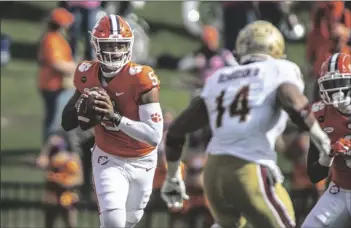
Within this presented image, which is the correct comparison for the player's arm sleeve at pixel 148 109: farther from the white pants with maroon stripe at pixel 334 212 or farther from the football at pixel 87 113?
the white pants with maroon stripe at pixel 334 212

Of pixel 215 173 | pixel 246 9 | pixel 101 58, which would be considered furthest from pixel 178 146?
pixel 246 9

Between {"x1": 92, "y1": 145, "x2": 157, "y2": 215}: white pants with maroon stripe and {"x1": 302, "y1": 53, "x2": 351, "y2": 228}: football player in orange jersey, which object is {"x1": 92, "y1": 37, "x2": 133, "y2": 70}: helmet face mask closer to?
{"x1": 92, "y1": 145, "x2": 157, "y2": 215}: white pants with maroon stripe

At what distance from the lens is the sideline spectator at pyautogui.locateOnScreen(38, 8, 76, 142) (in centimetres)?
1222

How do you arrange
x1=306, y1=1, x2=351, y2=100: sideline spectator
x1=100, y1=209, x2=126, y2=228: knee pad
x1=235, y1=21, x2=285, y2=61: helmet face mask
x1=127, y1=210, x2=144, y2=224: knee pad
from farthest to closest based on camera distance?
1. x1=306, y1=1, x2=351, y2=100: sideline spectator
2. x1=127, y1=210, x2=144, y2=224: knee pad
3. x1=100, y1=209, x2=126, y2=228: knee pad
4. x1=235, y1=21, x2=285, y2=61: helmet face mask

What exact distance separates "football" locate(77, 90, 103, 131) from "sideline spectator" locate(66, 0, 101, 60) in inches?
220

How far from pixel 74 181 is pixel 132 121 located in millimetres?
3856

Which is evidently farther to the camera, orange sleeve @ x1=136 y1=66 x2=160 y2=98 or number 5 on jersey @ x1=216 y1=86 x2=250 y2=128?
orange sleeve @ x1=136 y1=66 x2=160 y2=98

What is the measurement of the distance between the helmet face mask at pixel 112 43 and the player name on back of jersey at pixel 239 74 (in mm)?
1214

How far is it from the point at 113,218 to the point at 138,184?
16.5 inches

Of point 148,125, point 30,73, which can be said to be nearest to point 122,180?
point 148,125

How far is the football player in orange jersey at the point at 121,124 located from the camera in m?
7.55

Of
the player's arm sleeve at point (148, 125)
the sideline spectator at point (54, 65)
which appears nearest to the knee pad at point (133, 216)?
the player's arm sleeve at point (148, 125)

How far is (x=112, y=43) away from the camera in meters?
7.73

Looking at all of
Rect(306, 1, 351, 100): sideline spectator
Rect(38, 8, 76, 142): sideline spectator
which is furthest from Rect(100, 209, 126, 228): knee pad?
Rect(38, 8, 76, 142): sideline spectator
